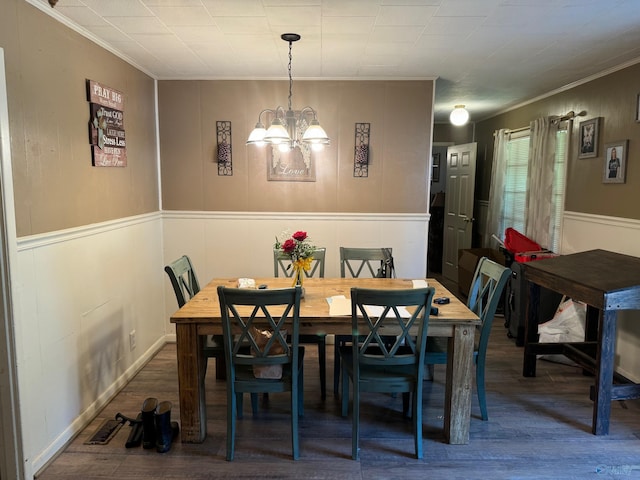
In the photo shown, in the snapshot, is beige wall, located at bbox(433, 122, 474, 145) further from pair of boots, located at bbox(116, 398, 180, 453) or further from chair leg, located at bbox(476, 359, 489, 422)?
pair of boots, located at bbox(116, 398, 180, 453)

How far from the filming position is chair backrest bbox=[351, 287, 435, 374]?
83.4 inches

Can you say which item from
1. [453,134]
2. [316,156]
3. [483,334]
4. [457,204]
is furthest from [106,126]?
[453,134]

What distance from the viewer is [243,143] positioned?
391 cm

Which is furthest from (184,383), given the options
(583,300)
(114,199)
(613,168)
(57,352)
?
(613,168)

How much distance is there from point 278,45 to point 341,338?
2.03 metres

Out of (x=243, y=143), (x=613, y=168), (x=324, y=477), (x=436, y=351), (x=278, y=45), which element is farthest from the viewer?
(x=243, y=143)

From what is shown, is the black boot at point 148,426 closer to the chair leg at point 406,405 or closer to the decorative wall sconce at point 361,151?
the chair leg at point 406,405

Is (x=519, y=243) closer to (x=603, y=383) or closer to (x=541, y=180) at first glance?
(x=541, y=180)

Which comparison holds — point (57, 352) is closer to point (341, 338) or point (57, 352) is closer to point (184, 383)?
point (184, 383)

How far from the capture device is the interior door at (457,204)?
582 cm

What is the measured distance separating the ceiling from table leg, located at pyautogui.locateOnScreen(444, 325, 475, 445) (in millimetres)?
1727

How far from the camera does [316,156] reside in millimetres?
3910

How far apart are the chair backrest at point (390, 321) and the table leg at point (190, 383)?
0.87 meters

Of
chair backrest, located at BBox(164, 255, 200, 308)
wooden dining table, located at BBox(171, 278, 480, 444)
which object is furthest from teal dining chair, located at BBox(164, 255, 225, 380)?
wooden dining table, located at BBox(171, 278, 480, 444)
